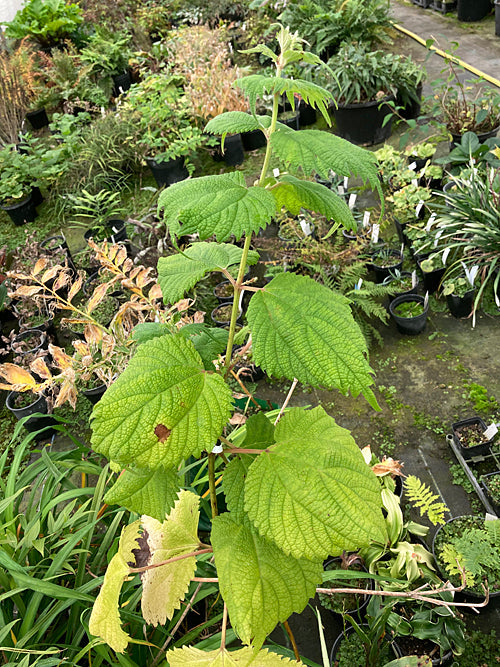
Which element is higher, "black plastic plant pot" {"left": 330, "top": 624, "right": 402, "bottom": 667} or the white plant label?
the white plant label

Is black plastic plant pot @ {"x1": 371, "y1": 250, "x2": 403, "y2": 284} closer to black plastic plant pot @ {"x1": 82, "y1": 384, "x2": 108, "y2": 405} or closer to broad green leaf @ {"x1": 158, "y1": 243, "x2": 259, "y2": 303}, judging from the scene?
black plastic plant pot @ {"x1": 82, "y1": 384, "x2": 108, "y2": 405}

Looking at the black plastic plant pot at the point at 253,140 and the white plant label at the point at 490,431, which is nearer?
the white plant label at the point at 490,431

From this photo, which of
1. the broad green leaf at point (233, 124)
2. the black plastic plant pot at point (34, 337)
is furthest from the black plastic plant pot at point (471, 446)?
the black plastic plant pot at point (34, 337)

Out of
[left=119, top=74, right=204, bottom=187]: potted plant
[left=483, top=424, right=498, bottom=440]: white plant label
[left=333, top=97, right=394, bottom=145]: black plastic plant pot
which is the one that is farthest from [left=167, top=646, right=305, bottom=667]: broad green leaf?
[left=333, top=97, right=394, bottom=145]: black plastic plant pot

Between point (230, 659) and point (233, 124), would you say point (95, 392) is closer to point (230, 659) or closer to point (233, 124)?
point (230, 659)

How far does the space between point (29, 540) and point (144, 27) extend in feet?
28.0

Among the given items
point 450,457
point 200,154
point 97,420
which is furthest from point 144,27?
point 97,420

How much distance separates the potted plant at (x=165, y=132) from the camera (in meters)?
4.62

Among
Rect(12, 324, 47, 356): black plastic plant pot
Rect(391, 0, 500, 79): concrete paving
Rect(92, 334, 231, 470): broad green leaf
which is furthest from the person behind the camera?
Rect(391, 0, 500, 79): concrete paving

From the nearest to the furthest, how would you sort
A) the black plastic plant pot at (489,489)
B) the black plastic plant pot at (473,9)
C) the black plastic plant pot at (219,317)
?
the black plastic plant pot at (489,489)
the black plastic plant pot at (219,317)
the black plastic plant pot at (473,9)

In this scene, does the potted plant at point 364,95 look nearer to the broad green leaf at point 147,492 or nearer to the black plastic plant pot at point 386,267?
the black plastic plant pot at point 386,267

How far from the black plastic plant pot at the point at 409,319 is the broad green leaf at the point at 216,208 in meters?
2.28

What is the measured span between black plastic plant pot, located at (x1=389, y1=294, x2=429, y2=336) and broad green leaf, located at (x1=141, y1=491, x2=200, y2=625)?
2.07m

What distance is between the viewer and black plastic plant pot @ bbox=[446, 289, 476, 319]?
301 centimetres
